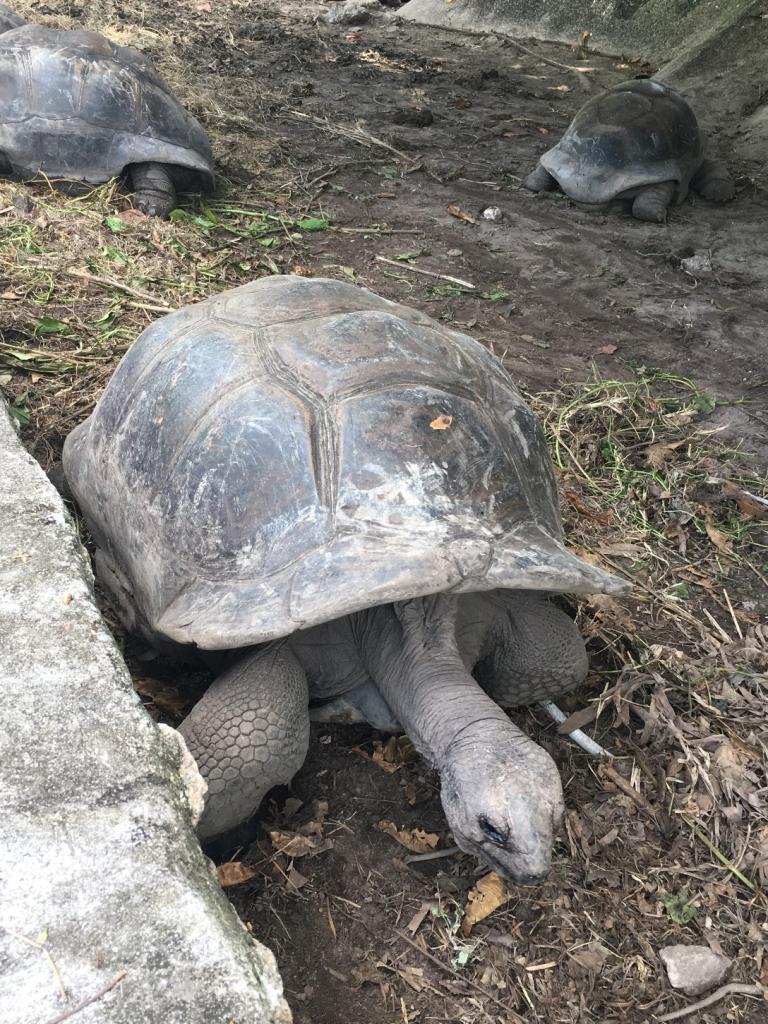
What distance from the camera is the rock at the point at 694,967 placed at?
1.95 meters

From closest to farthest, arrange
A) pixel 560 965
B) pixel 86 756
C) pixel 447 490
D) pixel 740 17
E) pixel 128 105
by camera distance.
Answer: pixel 86 756 < pixel 560 965 < pixel 447 490 < pixel 128 105 < pixel 740 17

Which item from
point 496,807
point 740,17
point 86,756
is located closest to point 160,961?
point 86,756

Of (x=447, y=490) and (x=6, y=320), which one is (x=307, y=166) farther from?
(x=447, y=490)

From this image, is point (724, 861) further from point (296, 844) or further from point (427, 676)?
point (296, 844)

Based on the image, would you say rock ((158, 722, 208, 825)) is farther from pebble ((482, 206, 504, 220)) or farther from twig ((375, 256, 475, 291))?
pebble ((482, 206, 504, 220))

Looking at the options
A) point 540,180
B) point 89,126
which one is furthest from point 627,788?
point 540,180

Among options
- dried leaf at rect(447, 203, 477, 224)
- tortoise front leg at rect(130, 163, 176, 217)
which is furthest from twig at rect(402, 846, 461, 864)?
dried leaf at rect(447, 203, 477, 224)

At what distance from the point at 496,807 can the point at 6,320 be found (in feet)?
10.3

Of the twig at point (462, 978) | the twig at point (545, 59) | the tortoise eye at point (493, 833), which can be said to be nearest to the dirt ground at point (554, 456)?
the twig at point (462, 978)

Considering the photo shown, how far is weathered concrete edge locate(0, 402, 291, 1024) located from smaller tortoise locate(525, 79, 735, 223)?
224 inches

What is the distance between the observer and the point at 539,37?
10.7m

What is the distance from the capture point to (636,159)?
639 centimetres

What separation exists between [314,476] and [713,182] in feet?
19.3

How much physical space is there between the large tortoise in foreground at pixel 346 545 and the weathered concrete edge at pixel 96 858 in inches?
16.6
